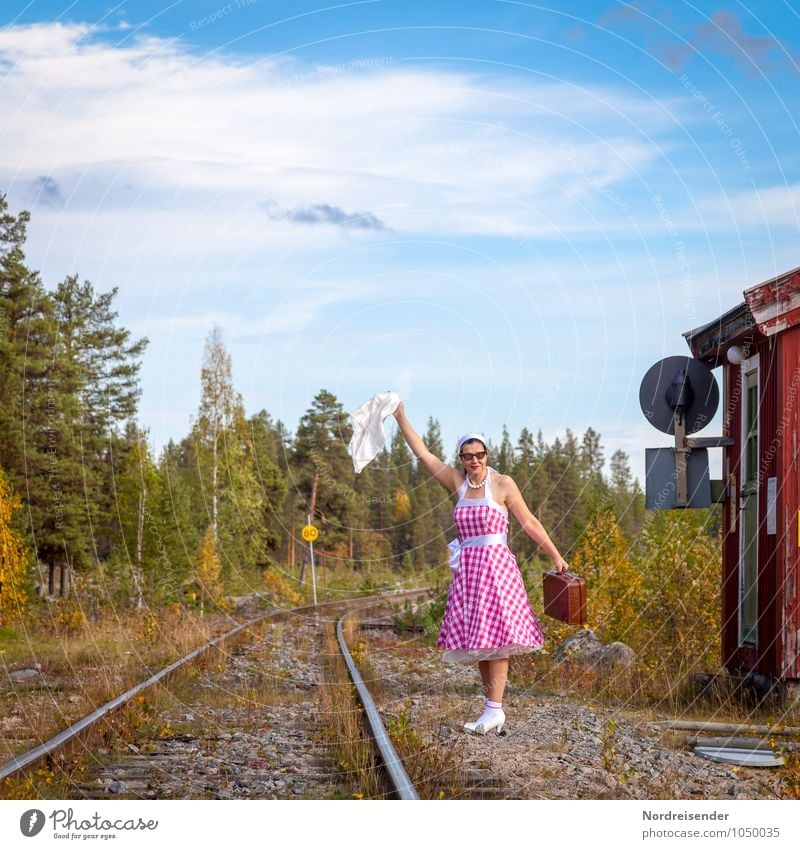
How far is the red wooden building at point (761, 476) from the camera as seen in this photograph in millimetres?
9227

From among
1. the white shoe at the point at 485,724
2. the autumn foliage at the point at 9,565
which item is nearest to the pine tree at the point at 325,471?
the autumn foliage at the point at 9,565

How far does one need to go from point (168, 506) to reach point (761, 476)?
17.7 metres

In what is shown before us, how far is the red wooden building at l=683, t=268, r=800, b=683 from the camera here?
30.3ft

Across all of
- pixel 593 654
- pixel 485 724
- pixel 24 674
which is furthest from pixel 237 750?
pixel 593 654

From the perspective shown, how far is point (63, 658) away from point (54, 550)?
17007mm

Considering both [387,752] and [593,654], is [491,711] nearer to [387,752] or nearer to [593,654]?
[387,752]

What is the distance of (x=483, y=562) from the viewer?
627cm

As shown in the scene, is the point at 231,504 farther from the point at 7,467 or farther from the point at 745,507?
the point at 745,507

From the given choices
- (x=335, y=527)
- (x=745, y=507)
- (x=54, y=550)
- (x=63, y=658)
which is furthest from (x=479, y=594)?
(x=335, y=527)

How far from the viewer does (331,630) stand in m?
19.1

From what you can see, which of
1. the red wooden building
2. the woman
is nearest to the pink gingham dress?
the woman

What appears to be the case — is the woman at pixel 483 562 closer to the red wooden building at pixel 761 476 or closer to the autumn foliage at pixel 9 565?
the red wooden building at pixel 761 476

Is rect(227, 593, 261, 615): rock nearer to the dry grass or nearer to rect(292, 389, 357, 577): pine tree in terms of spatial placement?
rect(292, 389, 357, 577): pine tree

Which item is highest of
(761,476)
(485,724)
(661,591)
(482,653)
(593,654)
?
(761,476)
